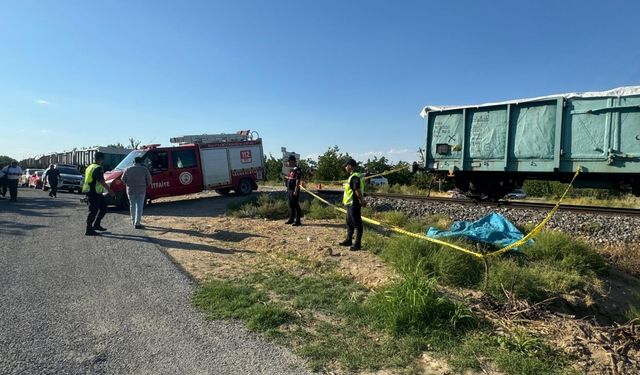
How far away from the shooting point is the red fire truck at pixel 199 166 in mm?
14008

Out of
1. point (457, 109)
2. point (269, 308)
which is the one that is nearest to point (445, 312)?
point (269, 308)

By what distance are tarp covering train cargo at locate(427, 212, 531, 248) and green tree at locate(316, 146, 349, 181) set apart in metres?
24.4

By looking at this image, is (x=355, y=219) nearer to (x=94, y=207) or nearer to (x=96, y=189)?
(x=94, y=207)

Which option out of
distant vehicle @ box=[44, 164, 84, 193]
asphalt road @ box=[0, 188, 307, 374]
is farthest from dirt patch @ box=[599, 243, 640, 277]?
distant vehicle @ box=[44, 164, 84, 193]

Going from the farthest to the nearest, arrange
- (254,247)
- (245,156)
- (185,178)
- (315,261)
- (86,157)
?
1. (86,157)
2. (245,156)
3. (185,178)
4. (254,247)
5. (315,261)

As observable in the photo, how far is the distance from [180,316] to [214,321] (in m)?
0.38

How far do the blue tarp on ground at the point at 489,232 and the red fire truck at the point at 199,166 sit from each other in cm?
1025

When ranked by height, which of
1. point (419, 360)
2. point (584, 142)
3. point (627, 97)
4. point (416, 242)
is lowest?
point (419, 360)

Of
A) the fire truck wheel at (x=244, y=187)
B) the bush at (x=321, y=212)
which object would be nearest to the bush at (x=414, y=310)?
the bush at (x=321, y=212)

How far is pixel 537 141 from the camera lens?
10.7 m

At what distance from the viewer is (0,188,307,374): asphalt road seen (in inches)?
130

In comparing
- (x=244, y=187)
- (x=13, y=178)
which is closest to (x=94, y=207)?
(x=244, y=187)

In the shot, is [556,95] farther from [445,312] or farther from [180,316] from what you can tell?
[180,316]

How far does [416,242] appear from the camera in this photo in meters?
5.95
